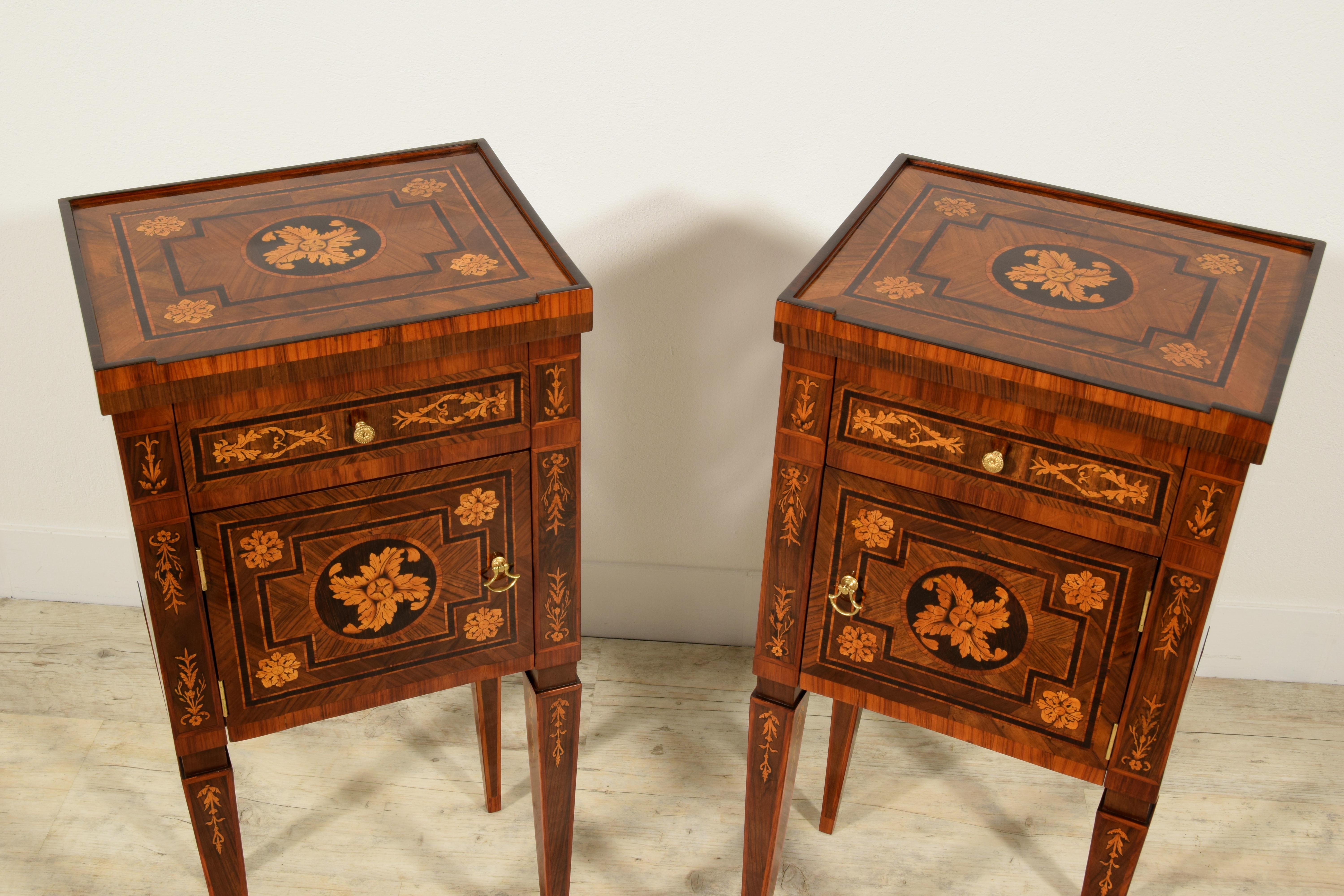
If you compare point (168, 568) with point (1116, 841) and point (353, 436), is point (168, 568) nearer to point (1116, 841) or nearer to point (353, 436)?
point (353, 436)

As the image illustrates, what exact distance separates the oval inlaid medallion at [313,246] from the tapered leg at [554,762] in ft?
1.76

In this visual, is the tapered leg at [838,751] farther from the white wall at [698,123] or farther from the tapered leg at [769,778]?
the white wall at [698,123]

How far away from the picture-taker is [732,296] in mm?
1945

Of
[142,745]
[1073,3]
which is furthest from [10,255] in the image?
[1073,3]

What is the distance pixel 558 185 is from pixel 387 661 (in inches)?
31.2

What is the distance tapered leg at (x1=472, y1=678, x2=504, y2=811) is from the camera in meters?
1.82

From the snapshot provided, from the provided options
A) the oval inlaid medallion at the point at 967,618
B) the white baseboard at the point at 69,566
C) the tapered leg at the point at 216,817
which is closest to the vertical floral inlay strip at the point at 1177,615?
the oval inlaid medallion at the point at 967,618

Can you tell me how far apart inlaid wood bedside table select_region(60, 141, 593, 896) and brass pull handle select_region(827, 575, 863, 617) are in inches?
11.8

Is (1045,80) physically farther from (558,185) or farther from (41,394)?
(41,394)

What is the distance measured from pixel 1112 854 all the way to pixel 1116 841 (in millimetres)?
20

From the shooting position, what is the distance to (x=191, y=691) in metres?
1.32

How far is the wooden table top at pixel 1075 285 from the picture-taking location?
3.93ft

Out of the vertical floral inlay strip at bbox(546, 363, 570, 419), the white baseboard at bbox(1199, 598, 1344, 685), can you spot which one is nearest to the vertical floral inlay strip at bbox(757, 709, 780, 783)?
the vertical floral inlay strip at bbox(546, 363, 570, 419)

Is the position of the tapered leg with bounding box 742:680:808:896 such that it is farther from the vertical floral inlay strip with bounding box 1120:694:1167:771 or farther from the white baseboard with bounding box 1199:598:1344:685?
the white baseboard with bounding box 1199:598:1344:685
